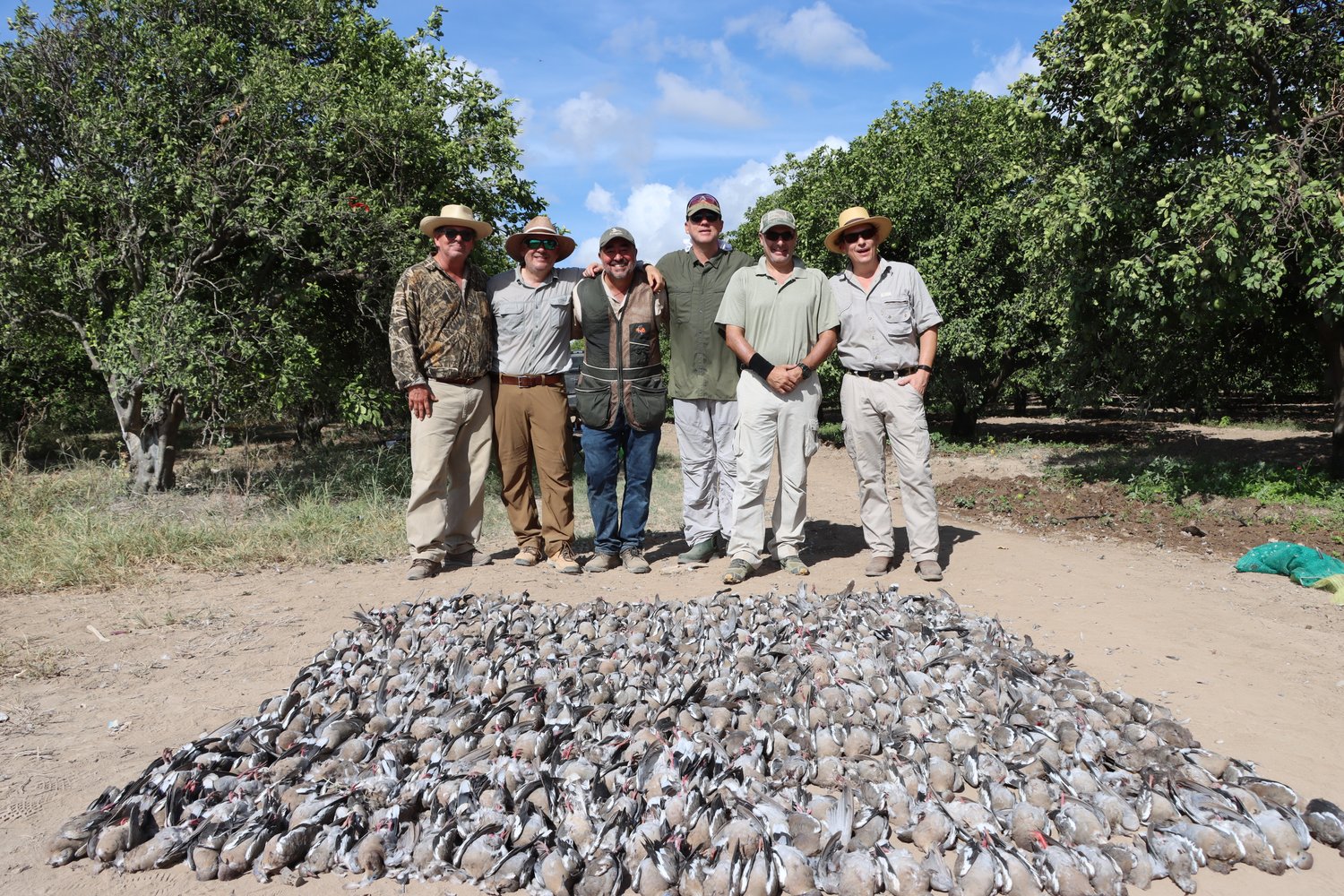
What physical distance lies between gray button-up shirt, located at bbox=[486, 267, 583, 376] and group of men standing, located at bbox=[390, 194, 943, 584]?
0.04 ft

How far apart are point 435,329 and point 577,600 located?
2.14 m

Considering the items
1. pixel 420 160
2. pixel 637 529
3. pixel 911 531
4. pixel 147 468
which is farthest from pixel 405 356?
pixel 147 468

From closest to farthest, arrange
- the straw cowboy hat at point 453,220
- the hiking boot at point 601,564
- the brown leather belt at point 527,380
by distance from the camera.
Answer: the straw cowboy hat at point 453,220, the brown leather belt at point 527,380, the hiking boot at point 601,564

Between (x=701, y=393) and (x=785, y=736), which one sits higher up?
(x=701, y=393)

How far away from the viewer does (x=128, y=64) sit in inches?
340

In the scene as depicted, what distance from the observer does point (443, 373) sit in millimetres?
5887

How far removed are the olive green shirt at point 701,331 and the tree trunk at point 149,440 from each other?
6.36 meters

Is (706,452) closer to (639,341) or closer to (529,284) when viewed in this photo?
(639,341)

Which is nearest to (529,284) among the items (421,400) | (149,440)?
(421,400)

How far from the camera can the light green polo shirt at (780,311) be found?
571cm

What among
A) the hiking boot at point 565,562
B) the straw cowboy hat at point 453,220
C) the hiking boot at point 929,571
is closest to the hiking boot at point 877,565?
the hiking boot at point 929,571

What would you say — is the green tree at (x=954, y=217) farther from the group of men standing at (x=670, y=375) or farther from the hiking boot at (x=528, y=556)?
the hiking boot at (x=528, y=556)

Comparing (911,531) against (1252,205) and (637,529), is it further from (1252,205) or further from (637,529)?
(1252,205)

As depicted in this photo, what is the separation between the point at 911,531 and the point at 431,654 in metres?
3.41
